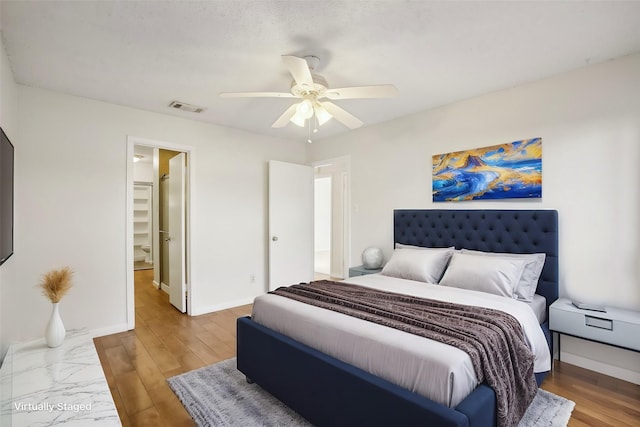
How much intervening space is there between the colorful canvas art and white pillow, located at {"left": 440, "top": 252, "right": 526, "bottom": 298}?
709mm

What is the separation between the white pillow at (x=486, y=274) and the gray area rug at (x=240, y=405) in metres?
0.76

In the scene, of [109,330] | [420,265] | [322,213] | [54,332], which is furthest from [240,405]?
[322,213]

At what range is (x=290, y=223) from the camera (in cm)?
477

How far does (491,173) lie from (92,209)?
4.04 metres

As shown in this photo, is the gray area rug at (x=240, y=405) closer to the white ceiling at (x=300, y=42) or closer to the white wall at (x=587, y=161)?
the white wall at (x=587, y=161)

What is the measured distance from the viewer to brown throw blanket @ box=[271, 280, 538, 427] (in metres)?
1.55

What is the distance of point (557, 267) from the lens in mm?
2703

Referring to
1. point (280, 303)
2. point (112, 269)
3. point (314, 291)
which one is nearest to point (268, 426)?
point (280, 303)

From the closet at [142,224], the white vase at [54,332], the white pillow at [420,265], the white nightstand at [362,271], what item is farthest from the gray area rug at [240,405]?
the closet at [142,224]

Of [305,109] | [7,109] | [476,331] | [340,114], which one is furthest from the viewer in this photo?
[340,114]

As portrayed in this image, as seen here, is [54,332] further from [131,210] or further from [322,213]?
[322,213]

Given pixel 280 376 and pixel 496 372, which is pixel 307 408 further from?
pixel 496 372

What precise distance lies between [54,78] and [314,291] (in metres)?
2.90

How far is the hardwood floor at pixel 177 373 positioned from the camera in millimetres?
2018
